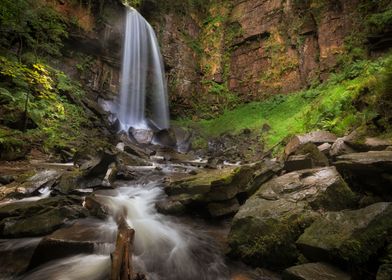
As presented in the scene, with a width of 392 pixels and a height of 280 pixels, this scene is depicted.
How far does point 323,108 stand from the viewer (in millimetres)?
10008

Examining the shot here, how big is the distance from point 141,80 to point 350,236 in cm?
1830

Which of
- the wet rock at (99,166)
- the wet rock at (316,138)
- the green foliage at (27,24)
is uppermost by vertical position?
the green foliage at (27,24)

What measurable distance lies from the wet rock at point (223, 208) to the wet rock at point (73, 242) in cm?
177

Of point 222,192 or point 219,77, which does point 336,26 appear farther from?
point 222,192

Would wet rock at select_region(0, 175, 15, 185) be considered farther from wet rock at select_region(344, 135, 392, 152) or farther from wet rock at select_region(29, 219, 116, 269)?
wet rock at select_region(344, 135, 392, 152)

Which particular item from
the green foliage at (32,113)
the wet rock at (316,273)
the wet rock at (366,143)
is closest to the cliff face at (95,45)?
the green foliage at (32,113)

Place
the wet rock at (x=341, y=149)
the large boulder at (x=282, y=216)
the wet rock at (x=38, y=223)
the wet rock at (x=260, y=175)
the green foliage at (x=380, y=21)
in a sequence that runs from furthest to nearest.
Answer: the green foliage at (x=380, y=21) → the wet rock at (x=260, y=175) → the wet rock at (x=341, y=149) → the wet rock at (x=38, y=223) → the large boulder at (x=282, y=216)

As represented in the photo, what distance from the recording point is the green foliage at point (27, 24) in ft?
28.3

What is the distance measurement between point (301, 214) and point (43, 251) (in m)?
3.45

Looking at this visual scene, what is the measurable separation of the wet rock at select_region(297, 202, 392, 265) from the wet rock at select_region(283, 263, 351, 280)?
122 mm

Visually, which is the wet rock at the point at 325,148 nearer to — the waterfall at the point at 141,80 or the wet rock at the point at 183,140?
the wet rock at the point at 183,140

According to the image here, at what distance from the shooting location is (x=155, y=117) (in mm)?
19969

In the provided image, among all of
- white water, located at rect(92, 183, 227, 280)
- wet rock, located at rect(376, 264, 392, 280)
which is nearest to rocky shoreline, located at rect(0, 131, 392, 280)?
wet rock, located at rect(376, 264, 392, 280)

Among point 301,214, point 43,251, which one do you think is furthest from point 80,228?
point 301,214
